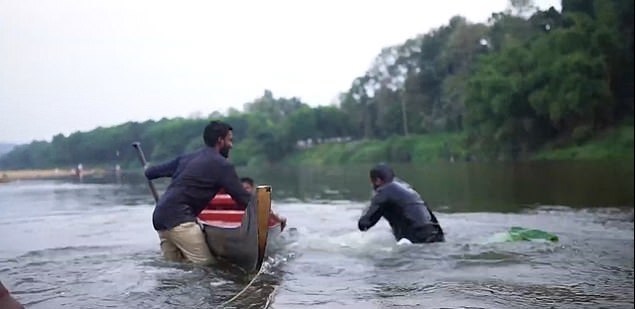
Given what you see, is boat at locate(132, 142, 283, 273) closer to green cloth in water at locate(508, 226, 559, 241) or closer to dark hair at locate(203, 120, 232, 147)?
dark hair at locate(203, 120, 232, 147)

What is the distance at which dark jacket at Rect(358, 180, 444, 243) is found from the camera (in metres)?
4.32

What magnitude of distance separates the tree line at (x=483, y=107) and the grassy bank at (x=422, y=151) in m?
0.09

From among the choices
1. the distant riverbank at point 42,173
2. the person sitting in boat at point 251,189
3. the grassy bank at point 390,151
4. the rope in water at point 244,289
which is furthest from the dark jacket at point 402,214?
the grassy bank at point 390,151

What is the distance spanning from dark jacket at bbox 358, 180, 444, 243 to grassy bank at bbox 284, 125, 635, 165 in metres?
1.35

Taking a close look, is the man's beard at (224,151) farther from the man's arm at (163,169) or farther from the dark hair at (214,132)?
the man's arm at (163,169)

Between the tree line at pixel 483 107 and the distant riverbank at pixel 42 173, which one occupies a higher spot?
the tree line at pixel 483 107

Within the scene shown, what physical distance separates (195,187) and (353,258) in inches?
41.0

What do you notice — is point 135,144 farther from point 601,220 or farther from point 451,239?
point 601,220

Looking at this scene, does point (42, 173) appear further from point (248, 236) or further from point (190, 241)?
point (248, 236)

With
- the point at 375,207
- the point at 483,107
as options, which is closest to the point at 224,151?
the point at 375,207

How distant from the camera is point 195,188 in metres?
3.68

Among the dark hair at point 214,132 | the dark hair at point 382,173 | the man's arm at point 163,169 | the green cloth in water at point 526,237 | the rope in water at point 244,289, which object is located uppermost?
the dark hair at point 214,132

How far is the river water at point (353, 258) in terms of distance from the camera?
3.16 metres

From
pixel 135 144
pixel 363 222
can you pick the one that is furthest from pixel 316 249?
pixel 135 144
